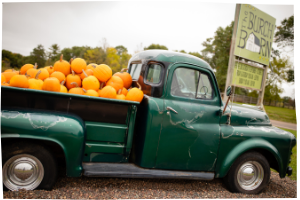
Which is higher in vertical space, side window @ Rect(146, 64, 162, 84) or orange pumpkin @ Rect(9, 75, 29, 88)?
side window @ Rect(146, 64, 162, 84)

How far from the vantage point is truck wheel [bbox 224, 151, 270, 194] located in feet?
10.6

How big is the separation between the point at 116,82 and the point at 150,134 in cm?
95

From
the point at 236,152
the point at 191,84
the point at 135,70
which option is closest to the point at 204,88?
the point at 191,84

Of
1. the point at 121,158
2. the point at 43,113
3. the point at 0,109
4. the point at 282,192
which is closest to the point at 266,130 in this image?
the point at 282,192

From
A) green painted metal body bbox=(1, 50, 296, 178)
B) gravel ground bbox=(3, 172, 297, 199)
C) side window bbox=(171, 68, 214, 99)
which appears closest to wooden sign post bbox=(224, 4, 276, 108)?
side window bbox=(171, 68, 214, 99)

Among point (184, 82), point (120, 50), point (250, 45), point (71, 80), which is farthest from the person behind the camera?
point (120, 50)

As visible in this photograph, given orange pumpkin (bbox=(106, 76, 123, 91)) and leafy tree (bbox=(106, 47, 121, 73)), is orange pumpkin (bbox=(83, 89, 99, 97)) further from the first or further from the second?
leafy tree (bbox=(106, 47, 121, 73))

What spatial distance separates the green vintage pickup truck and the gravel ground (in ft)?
0.48

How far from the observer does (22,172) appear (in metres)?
2.32

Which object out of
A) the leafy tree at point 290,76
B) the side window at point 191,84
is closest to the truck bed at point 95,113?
the side window at point 191,84

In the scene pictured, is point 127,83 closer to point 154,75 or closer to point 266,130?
point 154,75

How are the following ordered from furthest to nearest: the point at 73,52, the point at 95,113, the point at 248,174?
the point at 73,52 < the point at 248,174 < the point at 95,113

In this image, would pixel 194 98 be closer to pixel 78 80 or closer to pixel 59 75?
pixel 78 80

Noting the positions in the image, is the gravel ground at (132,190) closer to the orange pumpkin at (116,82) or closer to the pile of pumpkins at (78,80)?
the pile of pumpkins at (78,80)
